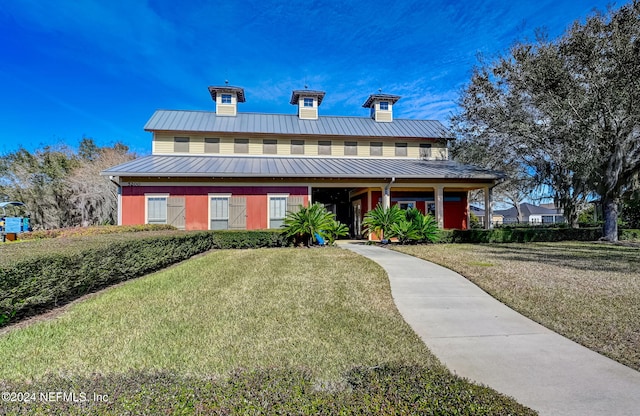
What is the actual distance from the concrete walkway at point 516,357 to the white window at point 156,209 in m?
12.0

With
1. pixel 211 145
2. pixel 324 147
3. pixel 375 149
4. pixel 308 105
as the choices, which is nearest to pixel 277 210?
pixel 324 147

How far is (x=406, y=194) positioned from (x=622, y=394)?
54.6 feet

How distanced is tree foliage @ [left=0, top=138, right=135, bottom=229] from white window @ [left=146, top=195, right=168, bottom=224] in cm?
1377

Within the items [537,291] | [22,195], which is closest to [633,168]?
[537,291]

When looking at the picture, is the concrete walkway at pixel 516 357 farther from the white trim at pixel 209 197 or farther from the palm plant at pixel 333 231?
the white trim at pixel 209 197

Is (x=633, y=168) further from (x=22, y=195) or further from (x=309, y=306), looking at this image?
(x=22, y=195)

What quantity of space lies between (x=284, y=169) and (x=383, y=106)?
32.4 ft

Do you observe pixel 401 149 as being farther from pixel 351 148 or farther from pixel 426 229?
pixel 426 229

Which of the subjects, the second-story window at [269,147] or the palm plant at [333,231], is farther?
the second-story window at [269,147]

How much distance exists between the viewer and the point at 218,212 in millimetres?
15414

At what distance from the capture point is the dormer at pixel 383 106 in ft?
74.0

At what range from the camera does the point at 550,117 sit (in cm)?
1579

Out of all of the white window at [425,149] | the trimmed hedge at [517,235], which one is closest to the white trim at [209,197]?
the trimmed hedge at [517,235]

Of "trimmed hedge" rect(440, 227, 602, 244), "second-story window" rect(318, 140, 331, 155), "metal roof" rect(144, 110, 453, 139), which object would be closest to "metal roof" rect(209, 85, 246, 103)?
"metal roof" rect(144, 110, 453, 139)
